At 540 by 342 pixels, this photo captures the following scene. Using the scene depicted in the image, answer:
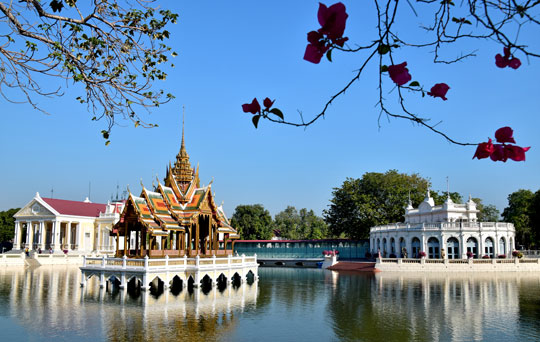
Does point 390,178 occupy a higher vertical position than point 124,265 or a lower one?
higher

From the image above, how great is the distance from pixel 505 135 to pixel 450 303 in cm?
2021

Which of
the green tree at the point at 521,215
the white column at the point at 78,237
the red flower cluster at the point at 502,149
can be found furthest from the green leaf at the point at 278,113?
the green tree at the point at 521,215

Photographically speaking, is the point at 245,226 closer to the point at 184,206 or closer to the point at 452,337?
the point at 184,206

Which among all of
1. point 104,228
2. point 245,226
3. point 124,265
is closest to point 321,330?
point 124,265

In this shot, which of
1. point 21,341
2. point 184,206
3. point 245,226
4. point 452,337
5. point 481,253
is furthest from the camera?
point 245,226

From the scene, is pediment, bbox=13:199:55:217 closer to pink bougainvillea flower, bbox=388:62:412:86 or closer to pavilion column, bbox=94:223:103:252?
pavilion column, bbox=94:223:103:252

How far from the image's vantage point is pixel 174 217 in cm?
2727

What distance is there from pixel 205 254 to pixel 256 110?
25523 mm

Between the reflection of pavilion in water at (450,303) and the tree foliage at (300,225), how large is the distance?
50.4 m

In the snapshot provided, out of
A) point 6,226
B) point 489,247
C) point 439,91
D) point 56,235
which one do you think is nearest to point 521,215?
point 489,247

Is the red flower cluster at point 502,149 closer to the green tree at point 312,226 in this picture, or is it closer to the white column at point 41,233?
the white column at point 41,233

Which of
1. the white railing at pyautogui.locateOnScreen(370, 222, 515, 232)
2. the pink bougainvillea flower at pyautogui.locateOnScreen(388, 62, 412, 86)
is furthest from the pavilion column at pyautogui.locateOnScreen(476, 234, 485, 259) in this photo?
the pink bougainvillea flower at pyautogui.locateOnScreen(388, 62, 412, 86)

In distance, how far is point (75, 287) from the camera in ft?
86.1

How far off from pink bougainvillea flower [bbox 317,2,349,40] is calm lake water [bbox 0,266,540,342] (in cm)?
1279
